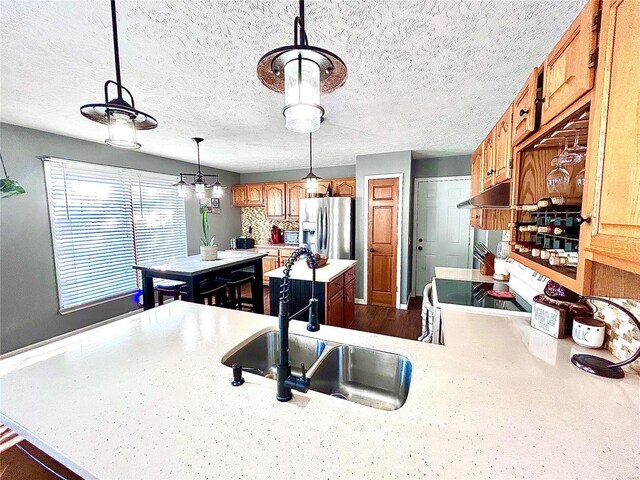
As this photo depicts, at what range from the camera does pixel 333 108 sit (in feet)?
7.48

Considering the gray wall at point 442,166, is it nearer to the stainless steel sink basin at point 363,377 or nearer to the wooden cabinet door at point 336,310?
the wooden cabinet door at point 336,310

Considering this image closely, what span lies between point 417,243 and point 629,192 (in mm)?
4113

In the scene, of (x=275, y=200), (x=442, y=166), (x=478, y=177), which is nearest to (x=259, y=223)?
(x=275, y=200)

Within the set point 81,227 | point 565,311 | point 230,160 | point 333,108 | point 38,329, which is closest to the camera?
point 565,311

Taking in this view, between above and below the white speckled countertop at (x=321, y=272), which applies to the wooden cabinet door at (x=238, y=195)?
above

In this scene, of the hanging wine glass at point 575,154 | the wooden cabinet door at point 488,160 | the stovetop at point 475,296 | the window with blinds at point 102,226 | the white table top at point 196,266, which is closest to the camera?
the hanging wine glass at point 575,154

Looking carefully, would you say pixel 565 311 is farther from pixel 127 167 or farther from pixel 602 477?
pixel 127 167

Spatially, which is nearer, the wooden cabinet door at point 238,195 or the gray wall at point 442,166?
the gray wall at point 442,166

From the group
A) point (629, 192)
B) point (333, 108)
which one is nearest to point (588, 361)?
point (629, 192)

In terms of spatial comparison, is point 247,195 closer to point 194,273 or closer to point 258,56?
point 194,273

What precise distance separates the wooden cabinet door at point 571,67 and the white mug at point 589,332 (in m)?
0.91

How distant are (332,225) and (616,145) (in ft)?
12.1

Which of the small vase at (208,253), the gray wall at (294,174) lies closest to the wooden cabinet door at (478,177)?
the gray wall at (294,174)

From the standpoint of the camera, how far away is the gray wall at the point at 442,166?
4172 millimetres
